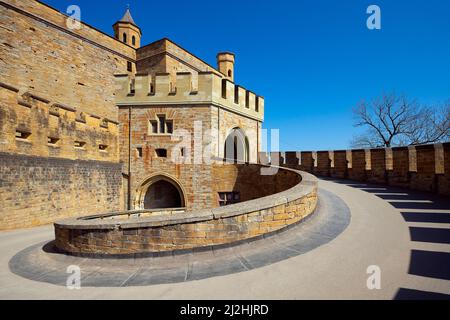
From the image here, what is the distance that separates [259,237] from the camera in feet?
12.0

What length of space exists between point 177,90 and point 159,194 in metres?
6.26

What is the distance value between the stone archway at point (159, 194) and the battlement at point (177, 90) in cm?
422

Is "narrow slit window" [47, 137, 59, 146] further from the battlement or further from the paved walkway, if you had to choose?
the paved walkway

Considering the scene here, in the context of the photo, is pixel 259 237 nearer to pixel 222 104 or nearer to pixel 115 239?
pixel 115 239

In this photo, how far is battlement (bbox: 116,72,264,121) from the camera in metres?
11.8

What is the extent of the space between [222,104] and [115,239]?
995 centimetres

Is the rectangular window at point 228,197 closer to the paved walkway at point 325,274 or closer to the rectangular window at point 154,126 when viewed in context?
the rectangular window at point 154,126

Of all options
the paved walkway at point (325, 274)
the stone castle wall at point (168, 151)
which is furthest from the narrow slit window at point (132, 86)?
the paved walkway at point (325, 274)

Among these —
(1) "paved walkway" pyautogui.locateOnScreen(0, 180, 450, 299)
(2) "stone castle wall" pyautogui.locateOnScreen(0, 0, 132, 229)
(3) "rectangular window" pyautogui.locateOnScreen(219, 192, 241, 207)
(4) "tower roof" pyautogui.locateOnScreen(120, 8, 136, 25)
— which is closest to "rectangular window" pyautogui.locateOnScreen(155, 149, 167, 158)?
(2) "stone castle wall" pyautogui.locateOnScreen(0, 0, 132, 229)

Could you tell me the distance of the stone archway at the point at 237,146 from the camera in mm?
14891

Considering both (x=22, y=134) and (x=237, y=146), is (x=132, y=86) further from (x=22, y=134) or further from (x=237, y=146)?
(x=237, y=146)

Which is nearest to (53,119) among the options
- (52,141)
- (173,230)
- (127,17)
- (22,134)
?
(52,141)

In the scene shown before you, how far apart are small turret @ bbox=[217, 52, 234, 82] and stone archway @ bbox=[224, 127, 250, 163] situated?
8548 mm
